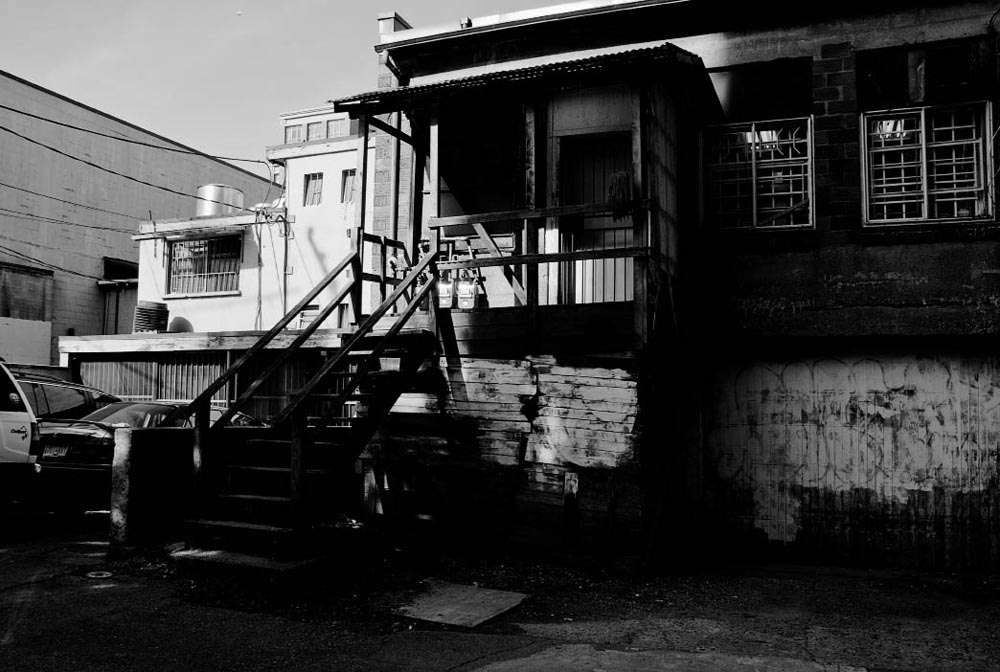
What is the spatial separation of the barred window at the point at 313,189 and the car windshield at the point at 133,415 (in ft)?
55.0

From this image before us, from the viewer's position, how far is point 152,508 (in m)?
8.18

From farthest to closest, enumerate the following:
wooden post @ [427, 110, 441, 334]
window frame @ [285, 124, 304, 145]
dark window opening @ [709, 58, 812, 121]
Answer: window frame @ [285, 124, 304, 145] < dark window opening @ [709, 58, 812, 121] < wooden post @ [427, 110, 441, 334]

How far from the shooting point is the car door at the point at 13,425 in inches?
374

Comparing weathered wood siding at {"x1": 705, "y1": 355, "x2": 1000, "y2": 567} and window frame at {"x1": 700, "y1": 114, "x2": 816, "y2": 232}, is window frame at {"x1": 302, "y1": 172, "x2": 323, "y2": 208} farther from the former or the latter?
weathered wood siding at {"x1": 705, "y1": 355, "x2": 1000, "y2": 567}

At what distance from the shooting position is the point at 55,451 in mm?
9969

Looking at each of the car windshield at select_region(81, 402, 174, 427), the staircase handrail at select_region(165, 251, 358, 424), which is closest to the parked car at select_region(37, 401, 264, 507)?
the car windshield at select_region(81, 402, 174, 427)

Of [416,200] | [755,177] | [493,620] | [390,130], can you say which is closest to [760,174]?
[755,177]

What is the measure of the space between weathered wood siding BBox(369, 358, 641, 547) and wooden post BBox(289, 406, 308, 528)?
185cm

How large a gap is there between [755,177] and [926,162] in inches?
73.2

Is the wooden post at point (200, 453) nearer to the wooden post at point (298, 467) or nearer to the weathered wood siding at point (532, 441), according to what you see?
the wooden post at point (298, 467)

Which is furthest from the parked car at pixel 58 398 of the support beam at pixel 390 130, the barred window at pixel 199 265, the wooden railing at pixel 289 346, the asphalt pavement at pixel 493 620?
the barred window at pixel 199 265

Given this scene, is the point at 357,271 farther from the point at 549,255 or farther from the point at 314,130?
the point at 314,130

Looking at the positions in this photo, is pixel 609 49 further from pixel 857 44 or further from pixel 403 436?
pixel 403 436

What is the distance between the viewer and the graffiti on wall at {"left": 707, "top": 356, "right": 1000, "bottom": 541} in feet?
29.2
